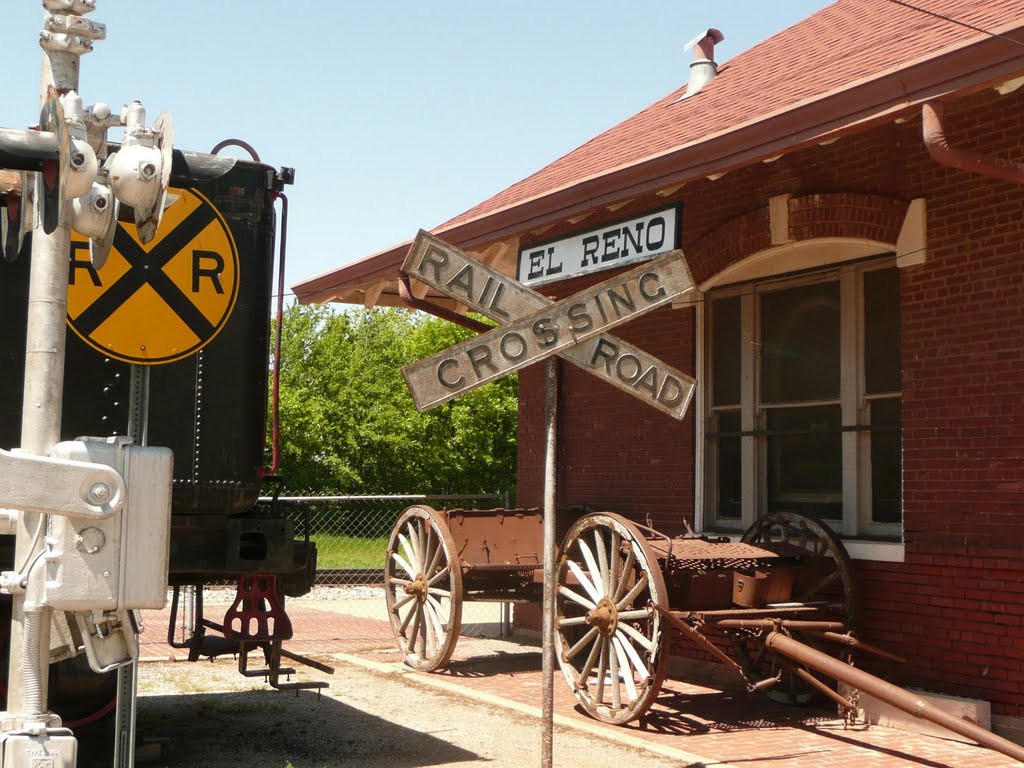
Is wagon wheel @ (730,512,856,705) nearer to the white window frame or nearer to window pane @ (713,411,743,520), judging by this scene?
the white window frame

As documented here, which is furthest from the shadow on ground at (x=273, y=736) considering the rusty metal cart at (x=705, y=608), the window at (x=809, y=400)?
the window at (x=809, y=400)

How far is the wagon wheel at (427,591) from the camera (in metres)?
9.05

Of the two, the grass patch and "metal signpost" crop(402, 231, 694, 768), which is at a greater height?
"metal signpost" crop(402, 231, 694, 768)

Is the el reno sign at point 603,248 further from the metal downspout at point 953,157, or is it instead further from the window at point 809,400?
the metal downspout at point 953,157

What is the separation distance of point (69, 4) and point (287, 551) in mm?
3112

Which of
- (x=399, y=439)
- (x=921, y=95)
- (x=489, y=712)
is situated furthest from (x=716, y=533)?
(x=399, y=439)

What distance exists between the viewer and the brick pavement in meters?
6.60

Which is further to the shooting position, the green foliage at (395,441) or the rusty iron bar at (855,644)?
the green foliage at (395,441)

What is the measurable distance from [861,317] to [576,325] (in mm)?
3538

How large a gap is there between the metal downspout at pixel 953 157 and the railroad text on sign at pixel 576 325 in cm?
180

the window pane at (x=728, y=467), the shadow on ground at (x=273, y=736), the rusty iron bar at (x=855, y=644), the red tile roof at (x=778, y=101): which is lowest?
the shadow on ground at (x=273, y=736)

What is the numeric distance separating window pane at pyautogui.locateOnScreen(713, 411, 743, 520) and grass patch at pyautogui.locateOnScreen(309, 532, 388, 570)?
34.2ft

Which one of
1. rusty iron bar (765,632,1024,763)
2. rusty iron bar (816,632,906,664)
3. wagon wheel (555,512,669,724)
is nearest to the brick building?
rusty iron bar (816,632,906,664)

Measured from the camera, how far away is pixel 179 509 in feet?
19.0
